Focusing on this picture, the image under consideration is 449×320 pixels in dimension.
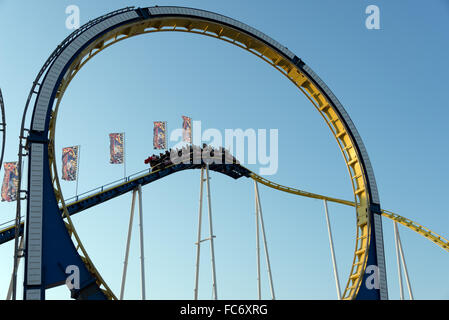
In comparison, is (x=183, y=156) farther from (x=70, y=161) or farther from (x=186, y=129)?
(x=70, y=161)

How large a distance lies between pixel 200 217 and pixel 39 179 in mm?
7983

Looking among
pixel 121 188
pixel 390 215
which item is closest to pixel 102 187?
pixel 121 188

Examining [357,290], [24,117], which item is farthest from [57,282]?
[357,290]

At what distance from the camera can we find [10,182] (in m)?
20.4

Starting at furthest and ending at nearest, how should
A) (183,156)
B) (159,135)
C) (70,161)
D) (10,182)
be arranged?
(183,156) < (159,135) < (70,161) < (10,182)

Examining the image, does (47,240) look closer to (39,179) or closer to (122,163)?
(39,179)

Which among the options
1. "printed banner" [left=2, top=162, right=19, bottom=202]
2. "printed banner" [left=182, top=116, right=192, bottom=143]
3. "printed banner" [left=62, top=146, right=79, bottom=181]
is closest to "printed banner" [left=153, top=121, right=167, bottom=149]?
"printed banner" [left=182, top=116, right=192, bottom=143]

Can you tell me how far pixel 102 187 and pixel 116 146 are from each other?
2035 mm

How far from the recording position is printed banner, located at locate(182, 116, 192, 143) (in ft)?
73.7

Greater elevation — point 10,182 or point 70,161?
point 70,161

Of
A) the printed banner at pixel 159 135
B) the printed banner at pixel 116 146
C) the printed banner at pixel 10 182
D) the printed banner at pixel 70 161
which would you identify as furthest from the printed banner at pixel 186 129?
the printed banner at pixel 10 182

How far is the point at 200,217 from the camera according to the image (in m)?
20.8

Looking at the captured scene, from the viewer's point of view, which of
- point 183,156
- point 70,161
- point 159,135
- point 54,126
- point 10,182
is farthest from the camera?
point 183,156

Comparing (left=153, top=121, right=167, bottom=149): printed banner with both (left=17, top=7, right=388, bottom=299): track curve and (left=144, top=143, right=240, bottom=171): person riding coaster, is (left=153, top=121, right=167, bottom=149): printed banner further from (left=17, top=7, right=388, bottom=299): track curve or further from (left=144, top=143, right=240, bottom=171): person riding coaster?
(left=17, top=7, right=388, bottom=299): track curve
